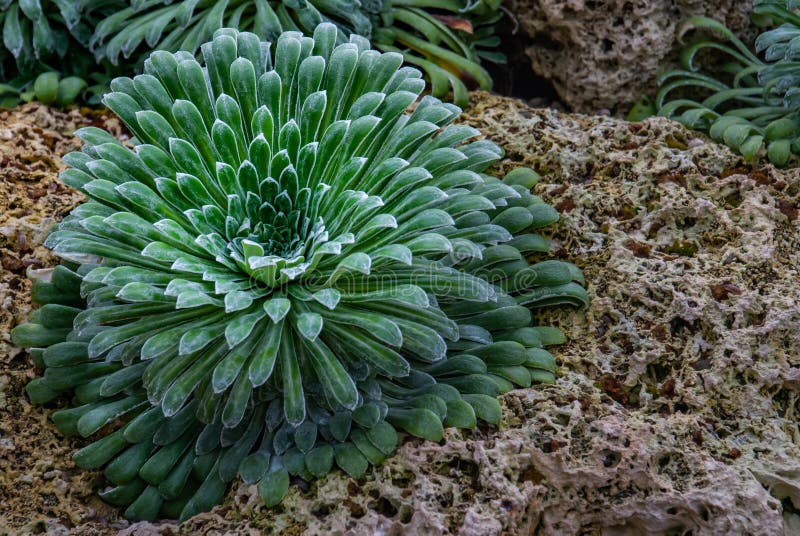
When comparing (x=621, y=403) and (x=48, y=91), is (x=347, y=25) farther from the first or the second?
(x=621, y=403)

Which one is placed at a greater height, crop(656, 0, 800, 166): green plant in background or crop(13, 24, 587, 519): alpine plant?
crop(656, 0, 800, 166): green plant in background

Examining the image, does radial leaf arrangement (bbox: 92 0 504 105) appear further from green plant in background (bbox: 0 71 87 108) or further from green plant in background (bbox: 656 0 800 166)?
green plant in background (bbox: 656 0 800 166)

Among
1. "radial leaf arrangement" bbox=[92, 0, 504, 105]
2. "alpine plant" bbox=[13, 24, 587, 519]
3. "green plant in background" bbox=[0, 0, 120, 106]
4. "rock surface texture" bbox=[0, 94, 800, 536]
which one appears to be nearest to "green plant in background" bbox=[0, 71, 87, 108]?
"green plant in background" bbox=[0, 0, 120, 106]

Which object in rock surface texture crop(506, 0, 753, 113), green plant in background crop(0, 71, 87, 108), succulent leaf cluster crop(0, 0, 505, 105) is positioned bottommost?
green plant in background crop(0, 71, 87, 108)

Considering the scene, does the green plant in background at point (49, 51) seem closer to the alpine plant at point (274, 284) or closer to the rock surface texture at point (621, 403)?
the rock surface texture at point (621, 403)

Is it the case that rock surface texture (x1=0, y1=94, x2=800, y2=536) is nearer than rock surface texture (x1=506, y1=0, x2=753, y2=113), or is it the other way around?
rock surface texture (x1=0, y1=94, x2=800, y2=536)

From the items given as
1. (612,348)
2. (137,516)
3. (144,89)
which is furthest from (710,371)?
(144,89)
